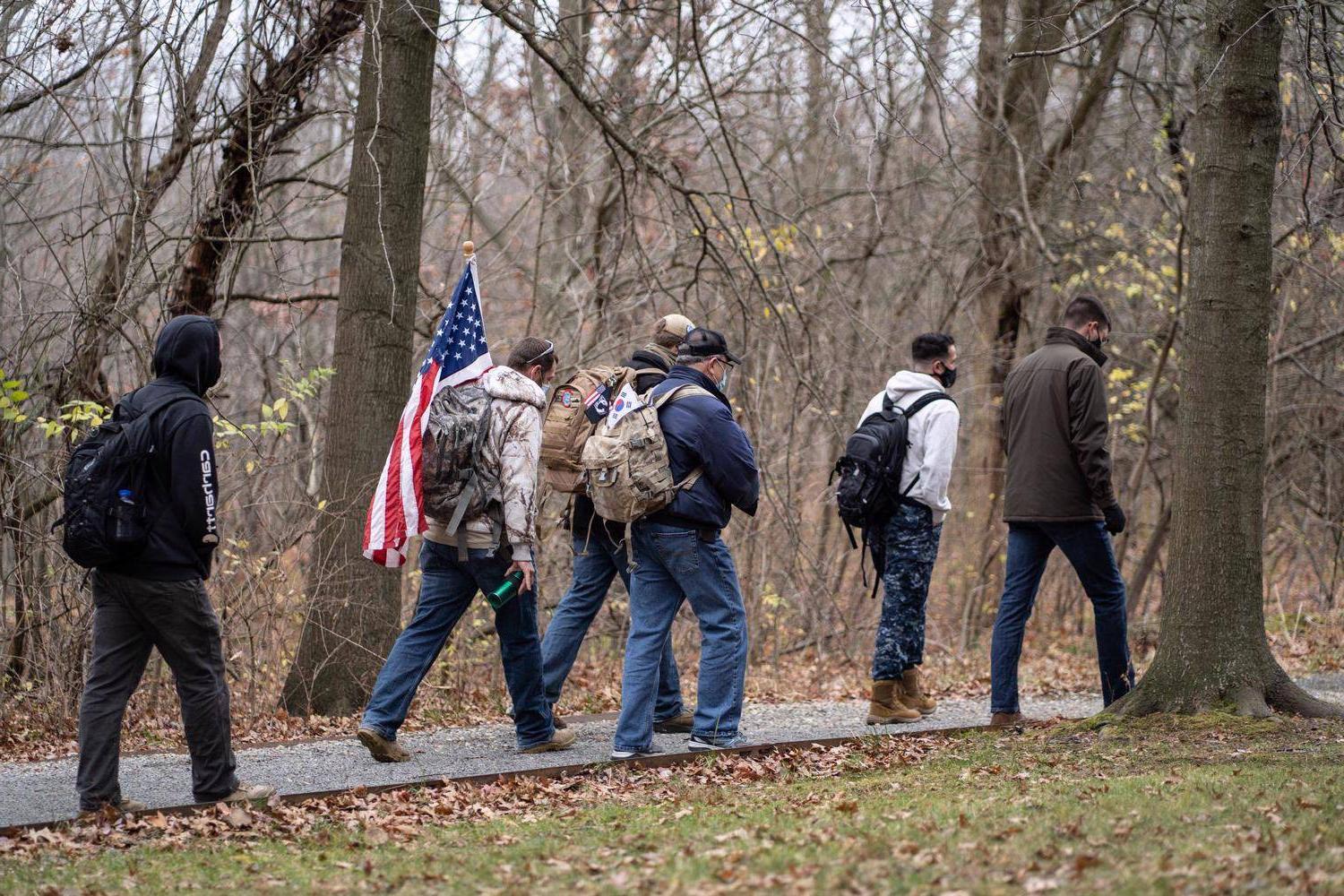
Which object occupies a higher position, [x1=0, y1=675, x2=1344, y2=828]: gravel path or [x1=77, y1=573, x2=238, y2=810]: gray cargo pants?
[x1=77, y1=573, x2=238, y2=810]: gray cargo pants

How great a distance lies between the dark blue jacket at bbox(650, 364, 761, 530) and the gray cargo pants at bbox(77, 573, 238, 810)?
227 centimetres

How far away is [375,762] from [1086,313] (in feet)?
15.5

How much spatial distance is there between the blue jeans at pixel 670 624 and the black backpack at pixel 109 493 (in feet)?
8.05

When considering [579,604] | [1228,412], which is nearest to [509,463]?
[579,604]

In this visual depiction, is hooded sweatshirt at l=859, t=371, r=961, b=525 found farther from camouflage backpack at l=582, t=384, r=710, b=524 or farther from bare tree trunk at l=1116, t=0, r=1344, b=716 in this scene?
camouflage backpack at l=582, t=384, r=710, b=524

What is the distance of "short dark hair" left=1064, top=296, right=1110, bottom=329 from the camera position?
26.7 feet

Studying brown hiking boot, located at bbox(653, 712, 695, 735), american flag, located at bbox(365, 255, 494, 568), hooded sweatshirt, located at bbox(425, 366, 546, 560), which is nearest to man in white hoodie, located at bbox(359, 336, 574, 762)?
hooded sweatshirt, located at bbox(425, 366, 546, 560)

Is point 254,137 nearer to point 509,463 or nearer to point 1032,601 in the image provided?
point 509,463

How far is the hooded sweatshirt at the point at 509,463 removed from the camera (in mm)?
6801

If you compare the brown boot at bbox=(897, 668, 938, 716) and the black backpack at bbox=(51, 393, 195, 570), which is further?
the brown boot at bbox=(897, 668, 938, 716)

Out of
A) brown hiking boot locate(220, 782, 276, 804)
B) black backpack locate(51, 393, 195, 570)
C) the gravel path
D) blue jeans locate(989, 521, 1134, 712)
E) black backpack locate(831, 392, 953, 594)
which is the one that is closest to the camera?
black backpack locate(51, 393, 195, 570)

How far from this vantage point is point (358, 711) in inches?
359

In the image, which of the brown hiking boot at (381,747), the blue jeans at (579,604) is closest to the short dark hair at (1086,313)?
the blue jeans at (579,604)

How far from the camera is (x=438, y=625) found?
7098 millimetres
